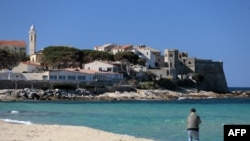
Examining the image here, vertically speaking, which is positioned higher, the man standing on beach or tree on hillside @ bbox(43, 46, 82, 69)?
tree on hillside @ bbox(43, 46, 82, 69)

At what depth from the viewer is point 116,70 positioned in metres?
95.9

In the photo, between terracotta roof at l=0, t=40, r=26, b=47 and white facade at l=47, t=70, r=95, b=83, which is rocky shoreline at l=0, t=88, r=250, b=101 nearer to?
white facade at l=47, t=70, r=95, b=83

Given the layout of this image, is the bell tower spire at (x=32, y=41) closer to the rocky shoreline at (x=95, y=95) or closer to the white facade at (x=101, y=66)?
the white facade at (x=101, y=66)

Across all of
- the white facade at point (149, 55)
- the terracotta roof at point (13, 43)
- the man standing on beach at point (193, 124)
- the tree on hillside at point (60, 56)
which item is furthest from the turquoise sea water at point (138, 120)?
the terracotta roof at point (13, 43)

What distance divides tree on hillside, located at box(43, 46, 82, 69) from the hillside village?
1507mm

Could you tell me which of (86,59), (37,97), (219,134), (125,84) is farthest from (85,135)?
(86,59)

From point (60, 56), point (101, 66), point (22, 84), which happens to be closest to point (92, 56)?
point (101, 66)

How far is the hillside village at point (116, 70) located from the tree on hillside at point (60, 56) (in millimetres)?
1507

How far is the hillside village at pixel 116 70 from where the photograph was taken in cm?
7931

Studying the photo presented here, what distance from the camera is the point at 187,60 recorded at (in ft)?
371

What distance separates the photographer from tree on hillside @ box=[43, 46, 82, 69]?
3617 inches

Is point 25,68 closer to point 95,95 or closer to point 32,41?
point 95,95

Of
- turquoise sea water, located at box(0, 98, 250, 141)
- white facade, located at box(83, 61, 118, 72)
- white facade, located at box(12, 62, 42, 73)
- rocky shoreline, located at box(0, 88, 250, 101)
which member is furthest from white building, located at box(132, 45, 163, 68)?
turquoise sea water, located at box(0, 98, 250, 141)

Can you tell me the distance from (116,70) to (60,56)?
11941mm
